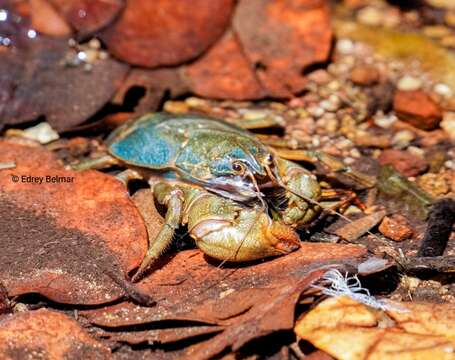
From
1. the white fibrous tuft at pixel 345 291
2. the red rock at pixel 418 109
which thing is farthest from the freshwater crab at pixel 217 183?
the red rock at pixel 418 109

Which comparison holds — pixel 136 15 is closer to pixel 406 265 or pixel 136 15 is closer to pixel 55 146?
pixel 55 146

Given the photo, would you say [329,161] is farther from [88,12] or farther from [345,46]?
[88,12]

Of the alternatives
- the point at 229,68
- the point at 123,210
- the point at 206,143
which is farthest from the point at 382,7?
the point at 123,210

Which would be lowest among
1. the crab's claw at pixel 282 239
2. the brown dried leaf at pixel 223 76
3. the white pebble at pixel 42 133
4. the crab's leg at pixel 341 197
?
the crab's leg at pixel 341 197

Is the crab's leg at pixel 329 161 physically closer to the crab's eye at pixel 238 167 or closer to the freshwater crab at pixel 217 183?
the freshwater crab at pixel 217 183

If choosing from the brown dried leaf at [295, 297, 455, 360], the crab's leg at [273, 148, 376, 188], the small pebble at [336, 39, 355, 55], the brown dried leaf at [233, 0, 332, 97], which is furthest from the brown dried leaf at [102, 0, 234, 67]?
the brown dried leaf at [295, 297, 455, 360]
